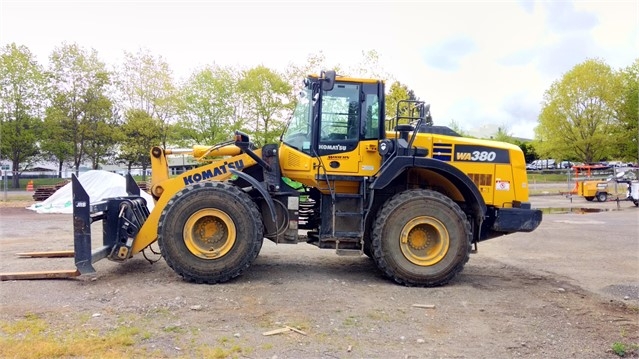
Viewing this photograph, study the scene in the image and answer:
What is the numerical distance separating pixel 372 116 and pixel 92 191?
13944 mm

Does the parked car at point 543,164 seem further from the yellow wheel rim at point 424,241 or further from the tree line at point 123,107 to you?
the yellow wheel rim at point 424,241

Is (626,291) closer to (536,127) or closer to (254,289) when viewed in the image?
(254,289)

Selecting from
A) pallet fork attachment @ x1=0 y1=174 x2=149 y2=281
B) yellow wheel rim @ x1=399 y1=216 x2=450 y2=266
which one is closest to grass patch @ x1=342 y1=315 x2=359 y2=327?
yellow wheel rim @ x1=399 y1=216 x2=450 y2=266

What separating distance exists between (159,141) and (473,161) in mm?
27180

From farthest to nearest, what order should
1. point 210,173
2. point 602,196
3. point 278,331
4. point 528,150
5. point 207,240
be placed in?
point 528,150 → point 602,196 → point 210,173 → point 207,240 → point 278,331

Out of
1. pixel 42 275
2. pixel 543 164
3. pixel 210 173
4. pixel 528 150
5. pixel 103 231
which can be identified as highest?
pixel 528 150

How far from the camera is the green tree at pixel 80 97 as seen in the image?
108 feet

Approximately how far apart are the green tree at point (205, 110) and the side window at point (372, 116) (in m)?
24.0

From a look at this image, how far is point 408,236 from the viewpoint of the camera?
23.0 ft

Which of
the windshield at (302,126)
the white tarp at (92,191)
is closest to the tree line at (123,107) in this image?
the white tarp at (92,191)

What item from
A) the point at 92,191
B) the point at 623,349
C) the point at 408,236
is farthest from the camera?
the point at 92,191

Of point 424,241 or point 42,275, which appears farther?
point 424,241

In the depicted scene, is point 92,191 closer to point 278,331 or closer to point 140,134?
point 140,134

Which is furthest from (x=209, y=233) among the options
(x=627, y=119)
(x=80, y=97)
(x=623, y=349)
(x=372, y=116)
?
(x=627, y=119)
